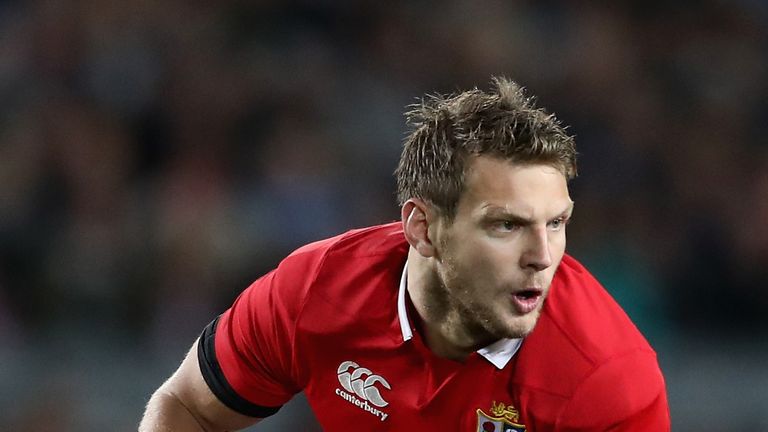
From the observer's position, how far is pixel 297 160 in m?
6.34

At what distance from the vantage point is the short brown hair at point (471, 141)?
9.39ft

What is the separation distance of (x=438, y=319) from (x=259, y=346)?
0.56m

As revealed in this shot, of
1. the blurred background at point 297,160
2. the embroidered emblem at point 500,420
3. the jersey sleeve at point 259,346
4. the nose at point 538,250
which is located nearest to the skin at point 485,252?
the nose at point 538,250

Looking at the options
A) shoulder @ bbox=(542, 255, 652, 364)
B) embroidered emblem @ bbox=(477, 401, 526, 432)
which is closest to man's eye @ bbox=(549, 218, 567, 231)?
shoulder @ bbox=(542, 255, 652, 364)

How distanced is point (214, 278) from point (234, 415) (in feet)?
8.07

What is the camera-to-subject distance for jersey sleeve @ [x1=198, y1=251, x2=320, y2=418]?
3.30 m

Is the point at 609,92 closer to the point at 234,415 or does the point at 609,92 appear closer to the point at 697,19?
the point at 697,19

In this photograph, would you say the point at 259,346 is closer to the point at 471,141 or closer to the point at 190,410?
the point at 190,410

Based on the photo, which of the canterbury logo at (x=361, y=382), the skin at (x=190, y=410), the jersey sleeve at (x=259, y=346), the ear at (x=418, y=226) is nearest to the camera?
the ear at (x=418, y=226)

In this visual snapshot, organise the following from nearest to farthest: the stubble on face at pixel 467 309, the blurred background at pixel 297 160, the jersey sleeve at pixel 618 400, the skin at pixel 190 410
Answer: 1. the jersey sleeve at pixel 618 400
2. the stubble on face at pixel 467 309
3. the skin at pixel 190 410
4. the blurred background at pixel 297 160

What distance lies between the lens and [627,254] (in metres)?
5.97

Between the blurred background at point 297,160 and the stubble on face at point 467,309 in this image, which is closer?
the stubble on face at point 467,309

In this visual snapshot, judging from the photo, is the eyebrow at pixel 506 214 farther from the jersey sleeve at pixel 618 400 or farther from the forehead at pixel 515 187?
the jersey sleeve at pixel 618 400

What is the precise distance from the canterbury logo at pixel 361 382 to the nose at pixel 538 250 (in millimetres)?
606
